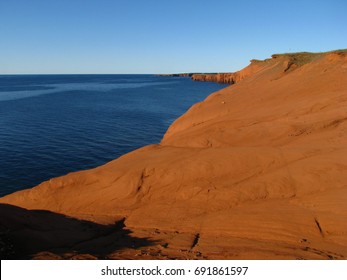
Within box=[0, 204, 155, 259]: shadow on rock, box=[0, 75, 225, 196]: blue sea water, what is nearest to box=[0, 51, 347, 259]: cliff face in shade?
box=[0, 204, 155, 259]: shadow on rock

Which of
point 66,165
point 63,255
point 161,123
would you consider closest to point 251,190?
point 63,255

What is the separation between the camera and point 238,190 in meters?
12.9

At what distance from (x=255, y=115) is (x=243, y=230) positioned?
1092cm

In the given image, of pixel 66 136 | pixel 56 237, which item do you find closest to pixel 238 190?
pixel 56 237

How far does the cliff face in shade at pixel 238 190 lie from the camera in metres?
10.3

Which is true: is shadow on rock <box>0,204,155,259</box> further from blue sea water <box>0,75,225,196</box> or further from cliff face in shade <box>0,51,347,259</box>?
blue sea water <box>0,75,225,196</box>

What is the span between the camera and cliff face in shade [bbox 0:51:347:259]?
404 inches

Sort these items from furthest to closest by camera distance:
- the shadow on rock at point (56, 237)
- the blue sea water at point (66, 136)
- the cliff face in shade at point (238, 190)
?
the blue sea water at point (66, 136) → the cliff face in shade at point (238, 190) → the shadow on rock at point (56, 237)

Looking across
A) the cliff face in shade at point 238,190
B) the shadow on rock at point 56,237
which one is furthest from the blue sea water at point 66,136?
the shadow on rock at point 56,237

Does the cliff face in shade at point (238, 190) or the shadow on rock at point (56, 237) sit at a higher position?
the cliff face in shade at point (238, 190)

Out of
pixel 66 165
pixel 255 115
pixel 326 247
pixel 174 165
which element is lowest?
pixel 66 165

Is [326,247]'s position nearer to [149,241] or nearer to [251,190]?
[251,190]

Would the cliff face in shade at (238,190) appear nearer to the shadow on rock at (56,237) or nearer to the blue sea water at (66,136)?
the shadow on rock at (56,237)
